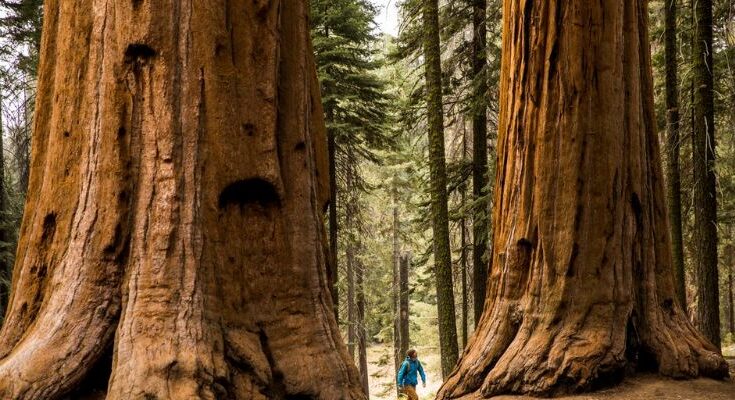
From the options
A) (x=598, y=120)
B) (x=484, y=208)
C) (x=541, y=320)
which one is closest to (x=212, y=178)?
(x=541, y=320)

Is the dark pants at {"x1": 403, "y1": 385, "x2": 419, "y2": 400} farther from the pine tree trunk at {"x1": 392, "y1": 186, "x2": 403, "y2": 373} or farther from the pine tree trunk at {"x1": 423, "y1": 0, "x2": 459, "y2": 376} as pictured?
the pine tree trunk at {"x1": 392, "y1": 186, "x2": 403, "y2": 373}

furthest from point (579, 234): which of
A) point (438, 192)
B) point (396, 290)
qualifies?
point (396, 290)

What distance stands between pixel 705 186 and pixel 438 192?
4.72m

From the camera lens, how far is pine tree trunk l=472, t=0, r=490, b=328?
14.9 metres

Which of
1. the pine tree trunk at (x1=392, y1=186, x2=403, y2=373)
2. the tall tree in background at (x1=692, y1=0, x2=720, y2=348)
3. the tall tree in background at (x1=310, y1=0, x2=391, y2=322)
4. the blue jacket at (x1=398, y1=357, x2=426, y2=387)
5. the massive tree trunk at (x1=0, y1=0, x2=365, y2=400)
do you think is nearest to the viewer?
the massive tree trunk at (x1=0, y1=0, x2=365, y2=400)

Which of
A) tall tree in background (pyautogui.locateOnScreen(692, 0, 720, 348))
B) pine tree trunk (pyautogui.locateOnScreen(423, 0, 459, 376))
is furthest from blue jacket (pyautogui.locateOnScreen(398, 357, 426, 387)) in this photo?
tall tree in background (pyautogui.locateOnScreen(692, 0, 720, 348))

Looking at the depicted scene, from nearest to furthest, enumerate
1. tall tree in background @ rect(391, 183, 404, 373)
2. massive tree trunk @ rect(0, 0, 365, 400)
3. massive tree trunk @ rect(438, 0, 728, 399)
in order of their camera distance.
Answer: massive tree trunk @ rect(0, 0, 365, 400) → massive tree trunk @ rect(438, 0, 728, 399) → tall tree in background @ rect(391, 183, 404, 373)

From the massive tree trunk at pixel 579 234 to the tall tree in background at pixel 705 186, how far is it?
13.3 ft

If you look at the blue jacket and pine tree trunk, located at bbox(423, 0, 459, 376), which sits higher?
pine tree trunk, located at bbox(423, 0, 459, 376)

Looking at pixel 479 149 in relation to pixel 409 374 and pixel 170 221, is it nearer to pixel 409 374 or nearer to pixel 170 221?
pixel 409 374

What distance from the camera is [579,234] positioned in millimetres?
6727

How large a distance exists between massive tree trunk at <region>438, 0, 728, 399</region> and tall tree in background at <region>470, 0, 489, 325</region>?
23.6 ft

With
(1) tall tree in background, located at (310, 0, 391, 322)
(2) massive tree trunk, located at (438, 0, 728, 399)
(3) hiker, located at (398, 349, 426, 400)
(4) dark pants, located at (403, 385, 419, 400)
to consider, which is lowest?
(4) dark pants, located at (403, 385, 419, 400)

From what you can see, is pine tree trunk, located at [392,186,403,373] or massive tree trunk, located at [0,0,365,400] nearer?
massive tree trunk, located at [0,0,365,400]
